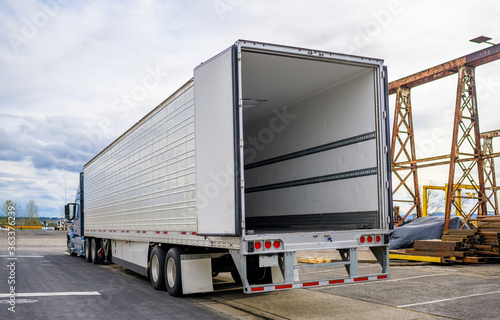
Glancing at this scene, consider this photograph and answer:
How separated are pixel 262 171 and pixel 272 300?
12.4 feet

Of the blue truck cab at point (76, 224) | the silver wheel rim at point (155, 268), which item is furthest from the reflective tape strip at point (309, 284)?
the blue truck cab at point (76, 224)

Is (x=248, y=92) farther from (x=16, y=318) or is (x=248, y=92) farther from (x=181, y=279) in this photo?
(x=16, y=318)

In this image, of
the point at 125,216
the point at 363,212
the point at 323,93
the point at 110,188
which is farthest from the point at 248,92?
the point at 110,188

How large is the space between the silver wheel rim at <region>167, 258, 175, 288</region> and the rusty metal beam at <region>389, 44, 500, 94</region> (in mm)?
13816

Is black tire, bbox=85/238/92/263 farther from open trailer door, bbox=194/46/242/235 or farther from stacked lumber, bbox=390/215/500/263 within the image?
open trailer door, bbox=194/46/242/235

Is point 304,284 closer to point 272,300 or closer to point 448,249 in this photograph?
point 272,300

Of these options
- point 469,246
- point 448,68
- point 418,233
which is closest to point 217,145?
point 469,246

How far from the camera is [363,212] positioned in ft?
26.5

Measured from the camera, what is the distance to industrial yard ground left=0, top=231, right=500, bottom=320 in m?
7.28

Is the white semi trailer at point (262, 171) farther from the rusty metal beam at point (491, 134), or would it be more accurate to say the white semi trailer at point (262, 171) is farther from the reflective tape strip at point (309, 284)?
the rusty metal beam at point (491, 134)

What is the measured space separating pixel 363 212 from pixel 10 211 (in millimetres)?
7618

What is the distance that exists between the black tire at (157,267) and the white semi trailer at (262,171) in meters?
0.02

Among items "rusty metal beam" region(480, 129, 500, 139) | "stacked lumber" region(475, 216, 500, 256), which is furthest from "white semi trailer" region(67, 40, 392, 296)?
"rusty metal beam" region(480, 129, 500, 139)

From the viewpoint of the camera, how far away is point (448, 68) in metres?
18.8
